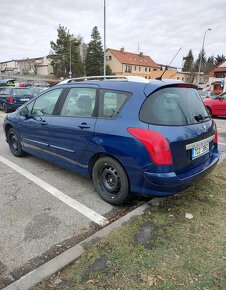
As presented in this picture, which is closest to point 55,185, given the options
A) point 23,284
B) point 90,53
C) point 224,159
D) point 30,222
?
point 30,222

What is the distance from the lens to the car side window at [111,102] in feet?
11.2

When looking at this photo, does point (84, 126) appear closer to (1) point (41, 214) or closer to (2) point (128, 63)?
(1) point (41, 214)

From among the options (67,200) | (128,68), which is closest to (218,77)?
(128,68)

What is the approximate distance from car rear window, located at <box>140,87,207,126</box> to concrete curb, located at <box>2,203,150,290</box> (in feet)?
4.20

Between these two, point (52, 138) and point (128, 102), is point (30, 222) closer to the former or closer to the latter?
point (52, 138)

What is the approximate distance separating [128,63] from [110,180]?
65.6 metres

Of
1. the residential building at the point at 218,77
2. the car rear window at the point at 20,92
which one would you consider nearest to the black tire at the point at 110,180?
the car rear window at the point at 20,92

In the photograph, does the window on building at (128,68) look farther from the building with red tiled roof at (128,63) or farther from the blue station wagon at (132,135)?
the blue station wagon at (132,135)

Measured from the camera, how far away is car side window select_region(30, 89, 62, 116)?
14.8 ft

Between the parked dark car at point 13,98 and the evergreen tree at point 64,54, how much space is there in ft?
183

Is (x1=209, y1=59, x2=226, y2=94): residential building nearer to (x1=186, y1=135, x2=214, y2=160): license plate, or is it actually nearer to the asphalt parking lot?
(x1=186, y1=135, x2=214, y2=160): license plate

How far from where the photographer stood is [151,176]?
121 inches

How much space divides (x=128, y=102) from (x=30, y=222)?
6.23 feet

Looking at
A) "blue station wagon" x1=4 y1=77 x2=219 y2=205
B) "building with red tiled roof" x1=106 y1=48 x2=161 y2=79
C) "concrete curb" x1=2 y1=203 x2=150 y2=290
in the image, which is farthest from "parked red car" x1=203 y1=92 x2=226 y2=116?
"building with red tiled roof" x1=106 y1=48 x2=161 y2=79
